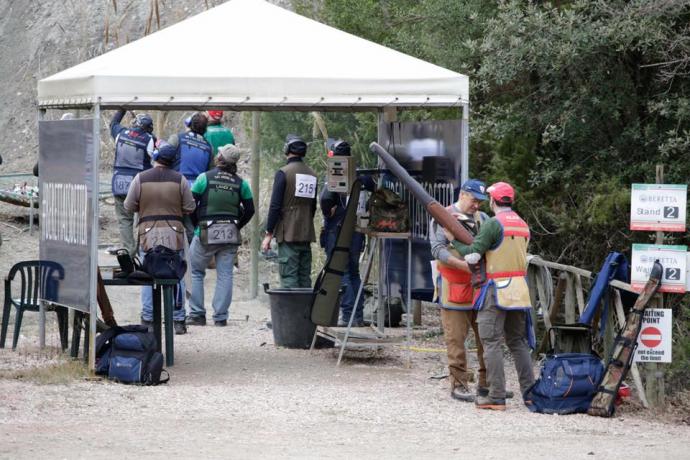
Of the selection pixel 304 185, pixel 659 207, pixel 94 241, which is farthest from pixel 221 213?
pixel 659 207

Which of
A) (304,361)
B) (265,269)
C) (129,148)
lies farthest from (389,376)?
(265,269)

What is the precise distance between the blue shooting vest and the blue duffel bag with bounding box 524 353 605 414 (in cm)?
551

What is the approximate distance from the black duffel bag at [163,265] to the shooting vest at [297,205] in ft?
5.79

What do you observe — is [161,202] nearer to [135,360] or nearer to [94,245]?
[94,245]

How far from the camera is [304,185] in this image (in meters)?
12.2

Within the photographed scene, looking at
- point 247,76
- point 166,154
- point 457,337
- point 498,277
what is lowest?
point 457,337

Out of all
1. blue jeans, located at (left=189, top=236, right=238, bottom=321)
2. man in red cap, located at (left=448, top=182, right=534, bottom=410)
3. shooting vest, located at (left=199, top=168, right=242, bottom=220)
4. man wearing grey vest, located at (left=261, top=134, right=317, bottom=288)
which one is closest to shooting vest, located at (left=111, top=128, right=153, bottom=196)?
blue jeans, located at (left=189, top=236, right=238, bottom=321)

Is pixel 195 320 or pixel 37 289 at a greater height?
pixel 37 289

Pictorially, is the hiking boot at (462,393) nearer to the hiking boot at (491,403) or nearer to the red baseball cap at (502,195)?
the hiking boot at (491,403)

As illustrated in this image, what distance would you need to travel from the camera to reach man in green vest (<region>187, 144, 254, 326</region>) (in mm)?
12219

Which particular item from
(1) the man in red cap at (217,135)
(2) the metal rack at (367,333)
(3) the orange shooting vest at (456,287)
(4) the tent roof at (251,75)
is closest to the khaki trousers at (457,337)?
(3) the orange shooting vest at (456,287)

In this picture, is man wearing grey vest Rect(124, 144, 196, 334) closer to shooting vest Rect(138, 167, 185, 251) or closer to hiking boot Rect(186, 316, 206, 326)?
shooting vest Rect(138, 167, 185, 251)

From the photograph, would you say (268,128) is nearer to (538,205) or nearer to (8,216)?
(8,216)

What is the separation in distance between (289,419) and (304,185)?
4093mm
